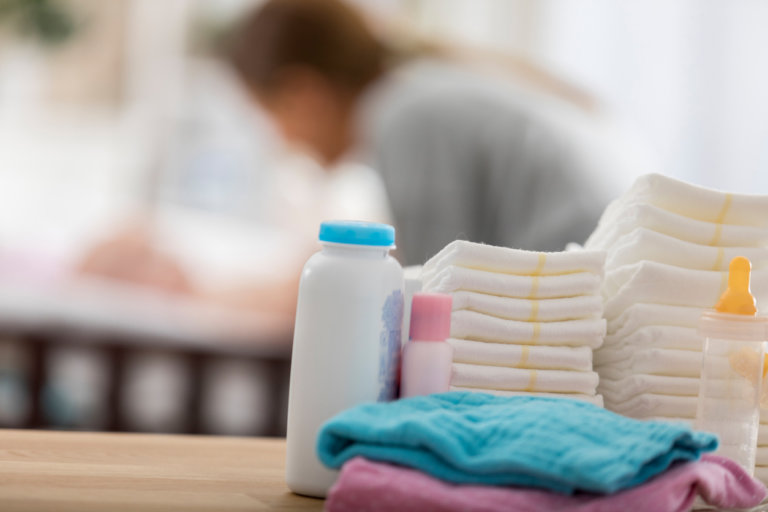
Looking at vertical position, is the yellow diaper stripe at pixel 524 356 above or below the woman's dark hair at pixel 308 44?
below

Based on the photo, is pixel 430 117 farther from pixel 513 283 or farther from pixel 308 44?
pixel 513 283

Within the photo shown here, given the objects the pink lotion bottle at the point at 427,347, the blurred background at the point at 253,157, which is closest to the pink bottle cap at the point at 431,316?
the pink lotion bottle at the point at 427,347

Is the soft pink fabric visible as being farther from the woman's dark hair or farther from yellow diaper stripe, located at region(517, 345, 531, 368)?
the woman's dark hair

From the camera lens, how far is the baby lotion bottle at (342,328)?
25.1 inches

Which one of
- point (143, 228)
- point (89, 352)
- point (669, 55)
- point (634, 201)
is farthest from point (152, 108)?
point (634, 201)

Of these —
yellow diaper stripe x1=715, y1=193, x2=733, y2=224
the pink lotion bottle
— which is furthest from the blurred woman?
the pink lotion bottle

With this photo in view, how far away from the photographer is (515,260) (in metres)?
0.74

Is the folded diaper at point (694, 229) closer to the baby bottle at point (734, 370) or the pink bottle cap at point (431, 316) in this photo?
the baby bottle at point (734, 370)

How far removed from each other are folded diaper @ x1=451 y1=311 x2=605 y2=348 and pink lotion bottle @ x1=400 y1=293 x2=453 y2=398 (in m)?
0.05

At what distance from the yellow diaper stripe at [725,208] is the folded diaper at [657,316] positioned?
0.08 meters

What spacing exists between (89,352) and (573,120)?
3.66 feet

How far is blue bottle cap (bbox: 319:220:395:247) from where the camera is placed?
637 mm

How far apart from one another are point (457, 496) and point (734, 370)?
0.94ft

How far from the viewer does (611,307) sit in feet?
2.57
